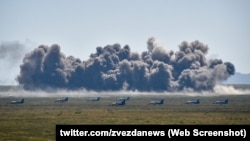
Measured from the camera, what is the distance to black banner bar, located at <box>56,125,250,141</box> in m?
46.0

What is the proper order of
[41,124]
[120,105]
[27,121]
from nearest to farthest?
1. [41,124]
2. [27,121]
3. [120,105]

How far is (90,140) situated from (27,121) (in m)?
81.9

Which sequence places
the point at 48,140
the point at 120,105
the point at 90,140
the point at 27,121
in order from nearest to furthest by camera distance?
the point at 90,140 → the point at 48,140 → the point at 27,121 → the point at 120,105

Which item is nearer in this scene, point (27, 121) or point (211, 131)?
point (211, 131)

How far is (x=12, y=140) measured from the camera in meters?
87.5

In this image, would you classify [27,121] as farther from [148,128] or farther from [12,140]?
[148,128]

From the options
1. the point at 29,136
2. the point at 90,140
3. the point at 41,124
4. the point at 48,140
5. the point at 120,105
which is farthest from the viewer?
the point at 120,105

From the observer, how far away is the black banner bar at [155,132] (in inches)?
1812

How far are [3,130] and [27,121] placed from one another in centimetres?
2089

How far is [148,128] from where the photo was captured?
1870 inches

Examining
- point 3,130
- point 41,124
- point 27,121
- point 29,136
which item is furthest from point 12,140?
point 27,121

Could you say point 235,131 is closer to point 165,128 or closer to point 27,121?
point 165,128

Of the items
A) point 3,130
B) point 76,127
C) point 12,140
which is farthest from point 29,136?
point 76,127

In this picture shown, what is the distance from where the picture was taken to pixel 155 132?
4678 cm
